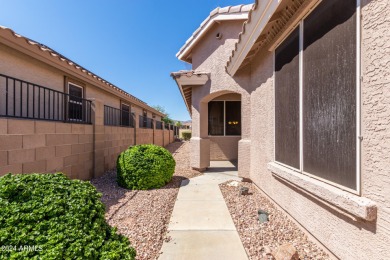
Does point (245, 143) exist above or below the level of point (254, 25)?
below

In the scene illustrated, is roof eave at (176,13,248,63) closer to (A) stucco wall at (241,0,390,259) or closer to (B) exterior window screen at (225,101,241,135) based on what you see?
(B) exterior window screen at (225,101,241,135)

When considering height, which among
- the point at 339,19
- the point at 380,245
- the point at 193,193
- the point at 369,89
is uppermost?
the point at 339,19

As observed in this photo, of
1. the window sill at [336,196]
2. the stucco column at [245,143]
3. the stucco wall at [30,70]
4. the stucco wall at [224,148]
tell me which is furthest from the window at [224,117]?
the window sill at [336,196]

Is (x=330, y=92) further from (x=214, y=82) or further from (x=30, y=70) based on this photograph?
(x=30, y=70)

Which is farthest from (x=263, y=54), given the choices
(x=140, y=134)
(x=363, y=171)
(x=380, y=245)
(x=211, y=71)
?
(x=140, y=134)

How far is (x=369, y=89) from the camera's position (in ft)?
6.79

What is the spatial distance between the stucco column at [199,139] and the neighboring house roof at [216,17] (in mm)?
2676

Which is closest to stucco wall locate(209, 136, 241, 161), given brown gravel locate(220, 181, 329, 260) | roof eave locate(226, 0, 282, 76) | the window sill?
roof eave locate(226, 0, 282, 76)

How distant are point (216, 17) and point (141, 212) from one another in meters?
6.77

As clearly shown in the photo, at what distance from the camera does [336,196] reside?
2.37 metres

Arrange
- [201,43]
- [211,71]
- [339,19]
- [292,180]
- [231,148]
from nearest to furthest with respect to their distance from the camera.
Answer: [339,19], [292,180], [211,71], [201,43], [231,148]

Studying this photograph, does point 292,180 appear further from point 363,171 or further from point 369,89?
point 369,89

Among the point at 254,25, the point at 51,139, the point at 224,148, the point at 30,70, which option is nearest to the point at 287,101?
the point at 254,25

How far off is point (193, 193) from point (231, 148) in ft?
17.5
